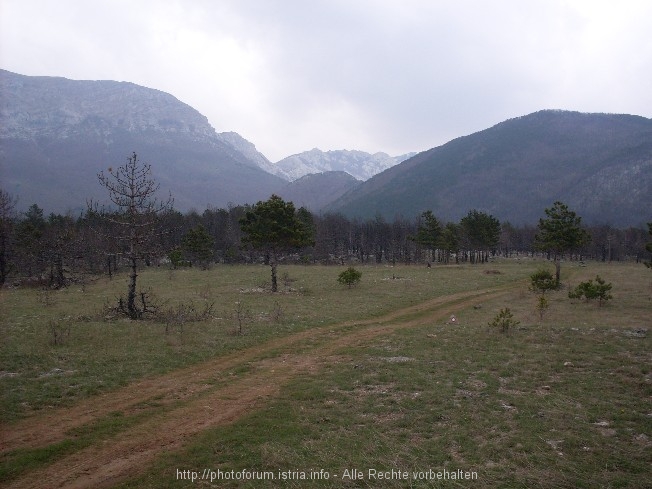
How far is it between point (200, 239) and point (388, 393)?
5987cm

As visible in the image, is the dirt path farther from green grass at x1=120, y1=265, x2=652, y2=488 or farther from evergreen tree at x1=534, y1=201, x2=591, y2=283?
evergreen tree at x1=534, y1=201, x2=591, y2=283

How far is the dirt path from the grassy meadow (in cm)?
39

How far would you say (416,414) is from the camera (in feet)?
32.7

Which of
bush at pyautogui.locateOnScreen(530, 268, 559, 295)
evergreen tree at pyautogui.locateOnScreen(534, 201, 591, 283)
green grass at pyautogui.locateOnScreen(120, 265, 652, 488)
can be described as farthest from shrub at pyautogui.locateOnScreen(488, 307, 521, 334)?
evergreen tree at pyautogui.locateOnScreen(534, 201, 591, 283)

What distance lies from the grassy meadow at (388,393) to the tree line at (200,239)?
6509 millimetres

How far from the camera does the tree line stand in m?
24.7

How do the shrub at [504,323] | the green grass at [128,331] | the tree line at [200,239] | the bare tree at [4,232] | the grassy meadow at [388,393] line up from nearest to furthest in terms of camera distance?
1. the grassy meadow at [388,393]
2. the green grass at [128,331]
3. the shrub at [504,323]
4. the tree line at [200,239]
5. the bare tree at [4,232]

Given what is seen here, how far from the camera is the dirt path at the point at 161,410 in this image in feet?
25.6

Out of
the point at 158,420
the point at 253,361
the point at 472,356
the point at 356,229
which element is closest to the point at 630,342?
the point at 472,356

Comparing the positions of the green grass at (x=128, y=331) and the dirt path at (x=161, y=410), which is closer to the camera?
the dirt path at (x=161, y=410)

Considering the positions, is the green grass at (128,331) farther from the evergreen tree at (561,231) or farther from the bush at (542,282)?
the evergreen tree at (561,231)

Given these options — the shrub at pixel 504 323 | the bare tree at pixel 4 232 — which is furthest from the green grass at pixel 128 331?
the bare tree at pixel 4 232

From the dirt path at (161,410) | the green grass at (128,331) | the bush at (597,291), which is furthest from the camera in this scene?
the bush at (597,291)

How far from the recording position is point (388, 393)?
11.5 metres
